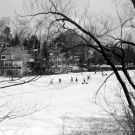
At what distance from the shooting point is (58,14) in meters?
5.59

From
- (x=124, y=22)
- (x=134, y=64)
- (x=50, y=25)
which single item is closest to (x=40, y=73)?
(x=50, y=25)

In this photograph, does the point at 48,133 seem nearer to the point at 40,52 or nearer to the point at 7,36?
the point at 7,36

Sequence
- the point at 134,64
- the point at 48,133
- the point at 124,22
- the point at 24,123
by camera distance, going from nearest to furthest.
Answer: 1. the point at 124,22
2. the point at 134,64
3. the point at 48,133
4. the point at 24,123

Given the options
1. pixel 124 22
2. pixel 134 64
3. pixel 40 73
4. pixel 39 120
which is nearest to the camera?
pixel 40 73

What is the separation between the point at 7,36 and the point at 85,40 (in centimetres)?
738

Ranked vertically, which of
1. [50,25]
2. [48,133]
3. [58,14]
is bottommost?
[48,133]

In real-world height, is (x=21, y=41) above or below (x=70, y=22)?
below

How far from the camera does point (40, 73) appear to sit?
3.97 m

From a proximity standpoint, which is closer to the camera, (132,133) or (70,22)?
(132,133)

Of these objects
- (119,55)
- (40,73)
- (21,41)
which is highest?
(21,41)

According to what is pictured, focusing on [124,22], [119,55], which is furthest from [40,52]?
[124,22]

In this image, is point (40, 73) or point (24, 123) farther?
point (24, 123)

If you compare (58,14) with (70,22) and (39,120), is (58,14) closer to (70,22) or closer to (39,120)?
(70,22)

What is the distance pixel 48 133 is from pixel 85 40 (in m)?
7.31
